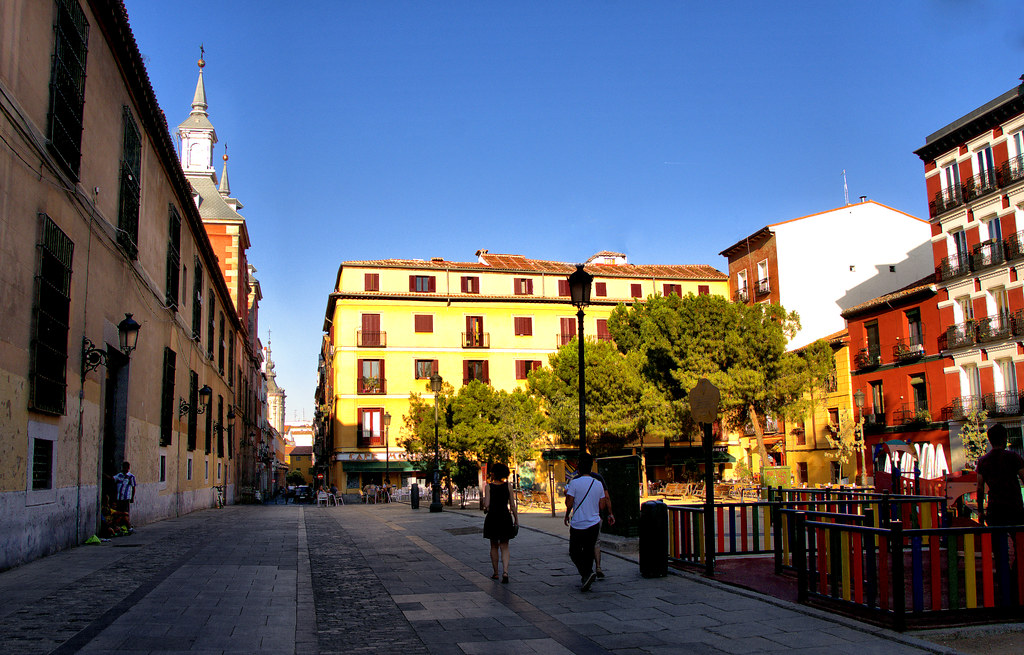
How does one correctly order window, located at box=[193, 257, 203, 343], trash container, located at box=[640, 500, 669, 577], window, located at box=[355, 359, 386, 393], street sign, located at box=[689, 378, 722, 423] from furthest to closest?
window, located at box=[355, 359, 386, 393], window, located at box=[193, 257, 203, 343], street sign, located at box=[689, 378, 722, 423], trash container, located at box=[640, 500, 669, 577]

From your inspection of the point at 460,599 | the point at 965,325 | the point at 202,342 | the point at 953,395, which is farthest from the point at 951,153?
the point at 460,599

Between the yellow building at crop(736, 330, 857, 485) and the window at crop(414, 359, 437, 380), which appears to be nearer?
the yellow building at crop(736, 330, 857, 485)

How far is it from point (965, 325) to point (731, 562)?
2868 cm

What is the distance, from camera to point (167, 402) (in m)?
22.4

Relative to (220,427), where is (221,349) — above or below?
above

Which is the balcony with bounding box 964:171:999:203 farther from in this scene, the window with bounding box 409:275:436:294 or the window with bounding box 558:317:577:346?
the window with bounding box 409:275:436:294

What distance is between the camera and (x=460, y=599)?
29.4 feet

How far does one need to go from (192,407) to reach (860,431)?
101ft

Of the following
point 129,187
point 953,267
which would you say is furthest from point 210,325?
point 953,267

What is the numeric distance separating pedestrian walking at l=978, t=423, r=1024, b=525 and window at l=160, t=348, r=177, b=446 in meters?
19.6

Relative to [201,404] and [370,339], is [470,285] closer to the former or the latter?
[370,339]

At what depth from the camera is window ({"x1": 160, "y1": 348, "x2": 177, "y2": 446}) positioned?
71.9 ft

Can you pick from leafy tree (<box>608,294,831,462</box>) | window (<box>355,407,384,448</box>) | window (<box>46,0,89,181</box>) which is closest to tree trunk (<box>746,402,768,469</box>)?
leafy tree (<box>608,294,831,462</box>)

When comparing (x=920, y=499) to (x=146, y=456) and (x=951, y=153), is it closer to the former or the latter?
(x=146, y=456)
